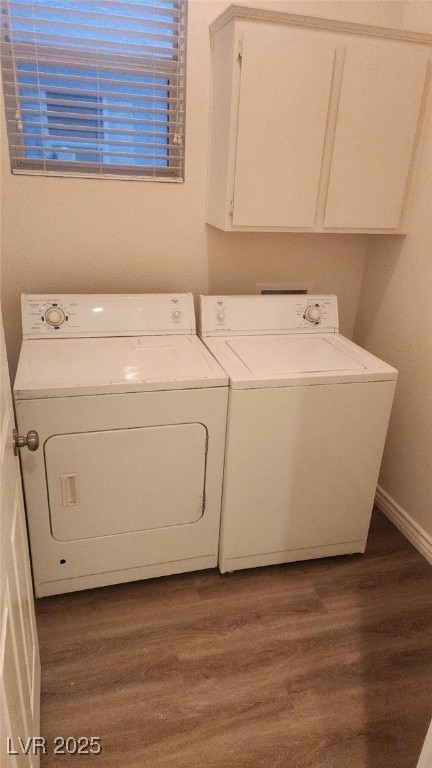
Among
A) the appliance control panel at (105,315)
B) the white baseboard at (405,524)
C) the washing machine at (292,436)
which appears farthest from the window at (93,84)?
the white baseboard at (405,524)

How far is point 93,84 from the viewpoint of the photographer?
2057 millimetres

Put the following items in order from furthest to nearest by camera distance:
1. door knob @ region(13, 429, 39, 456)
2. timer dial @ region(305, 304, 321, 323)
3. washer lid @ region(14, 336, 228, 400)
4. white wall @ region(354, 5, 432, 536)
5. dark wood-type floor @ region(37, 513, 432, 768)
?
1. timer dial @ region(305, 304, 321, 323)
2. white wall @ region(354, 5, 432, 536)
3. washer lid @ region(14, 336, 228, 400)
4. dark wood-type floor @ region(37, 513, 432, 768)
5. door knob @ region(13, 429, 39, 456)

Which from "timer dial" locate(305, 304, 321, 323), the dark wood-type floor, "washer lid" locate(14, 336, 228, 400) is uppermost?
"timer dial" locate(305, 304, 321, 323)

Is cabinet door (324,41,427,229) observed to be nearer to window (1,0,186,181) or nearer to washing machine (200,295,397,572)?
washing machine (200,295,397,572)

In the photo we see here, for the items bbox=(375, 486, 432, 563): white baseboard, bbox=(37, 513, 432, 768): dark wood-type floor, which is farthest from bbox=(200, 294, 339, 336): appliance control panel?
bbox=(37, 513, 432, 768): dark wood-type floor

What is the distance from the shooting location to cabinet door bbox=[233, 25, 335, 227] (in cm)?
189

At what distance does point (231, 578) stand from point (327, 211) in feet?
5.13

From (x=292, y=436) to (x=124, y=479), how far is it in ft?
2.10

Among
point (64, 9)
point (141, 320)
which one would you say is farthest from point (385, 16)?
point (141, 320)

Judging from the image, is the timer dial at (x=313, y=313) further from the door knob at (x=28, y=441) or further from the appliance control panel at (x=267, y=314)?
the door knob at (x=28, y=441)

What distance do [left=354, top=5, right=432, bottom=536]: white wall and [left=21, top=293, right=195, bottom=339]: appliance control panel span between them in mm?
963

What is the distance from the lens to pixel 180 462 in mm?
1902

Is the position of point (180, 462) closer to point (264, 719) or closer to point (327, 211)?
point (264, 719)

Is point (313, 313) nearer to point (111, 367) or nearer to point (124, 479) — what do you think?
point (111, 367)
